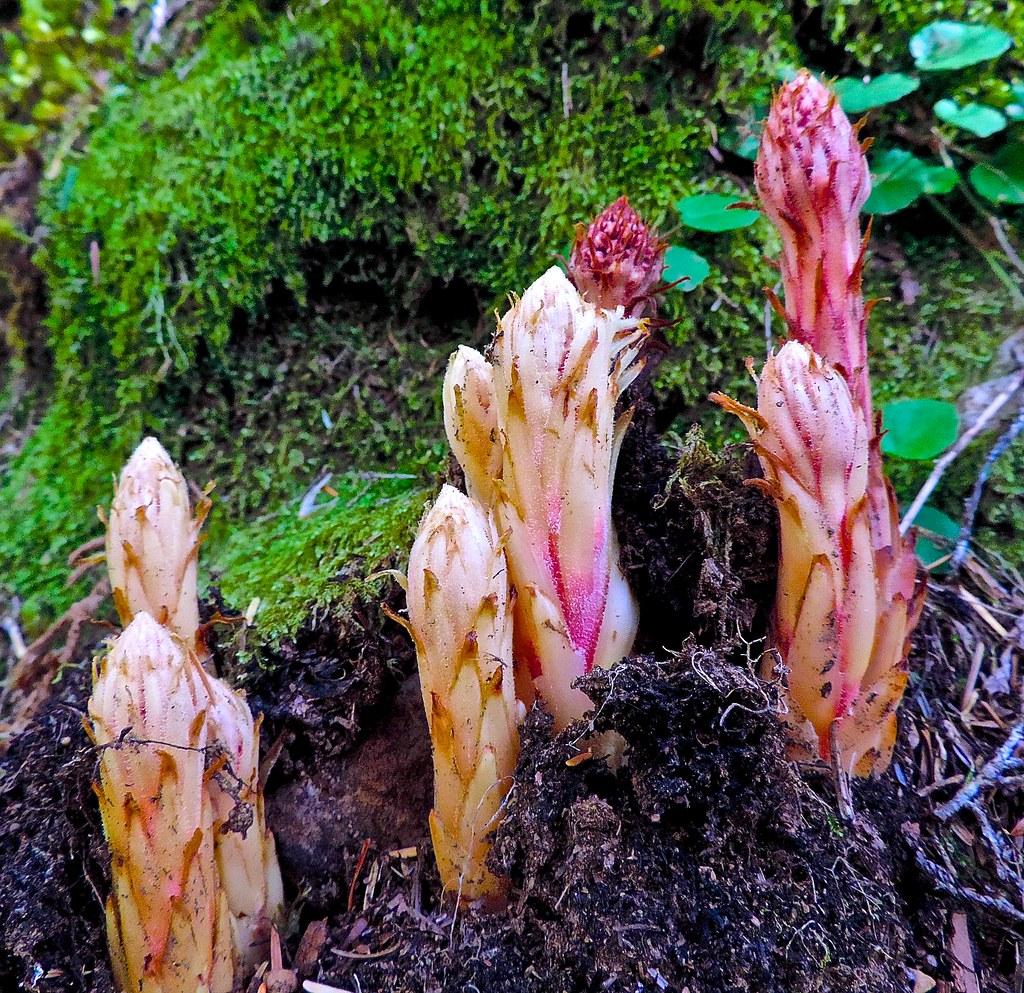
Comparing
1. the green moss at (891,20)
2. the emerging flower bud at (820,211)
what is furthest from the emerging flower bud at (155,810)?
the green moss at (891,20)

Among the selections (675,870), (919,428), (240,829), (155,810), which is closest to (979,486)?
(919,428)

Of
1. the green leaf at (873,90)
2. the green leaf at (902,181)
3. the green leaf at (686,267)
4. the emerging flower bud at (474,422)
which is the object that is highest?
the green leaf at (873,90)

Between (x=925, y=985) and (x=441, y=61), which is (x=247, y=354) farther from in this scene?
(x=925, y=985)

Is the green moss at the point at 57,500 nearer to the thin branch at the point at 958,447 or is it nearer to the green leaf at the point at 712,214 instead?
the green leaf at the point at 712,214

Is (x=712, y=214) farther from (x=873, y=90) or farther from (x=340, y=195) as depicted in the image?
(x=340, y=195)

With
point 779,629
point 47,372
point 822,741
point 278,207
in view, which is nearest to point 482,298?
point 278,207
